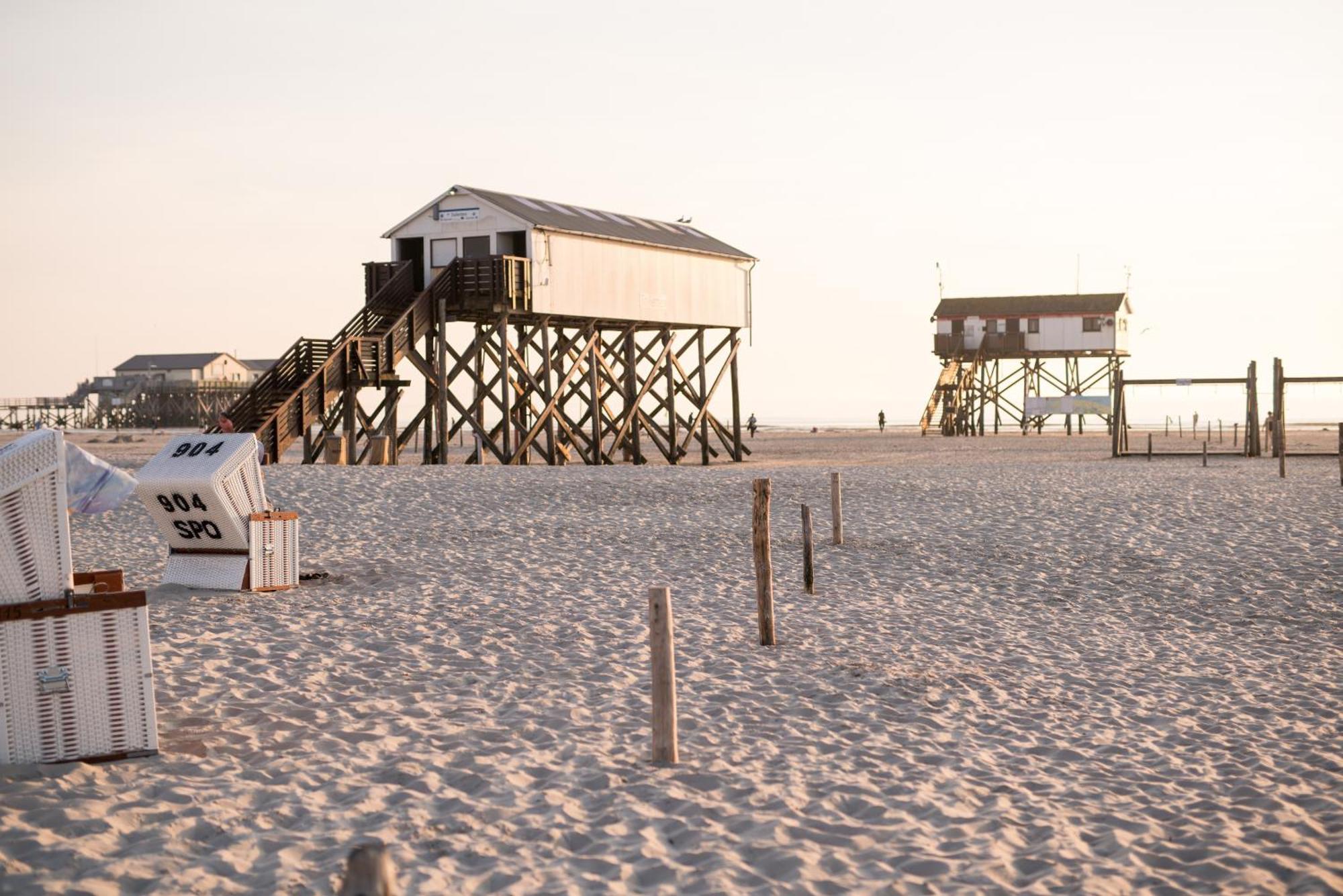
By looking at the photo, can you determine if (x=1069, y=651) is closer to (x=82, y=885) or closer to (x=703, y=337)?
(x=82, y=885)

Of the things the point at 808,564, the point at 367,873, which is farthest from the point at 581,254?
the point at 367,873

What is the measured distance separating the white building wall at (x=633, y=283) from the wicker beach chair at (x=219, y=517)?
1964 centimetres

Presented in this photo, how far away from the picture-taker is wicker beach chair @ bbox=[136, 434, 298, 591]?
13.8 meters

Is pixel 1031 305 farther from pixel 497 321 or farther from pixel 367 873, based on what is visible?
pixel 367 873

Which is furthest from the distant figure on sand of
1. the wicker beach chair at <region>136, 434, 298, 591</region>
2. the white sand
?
the wicker beach chair at <region>136, 434, 298, 591</region>

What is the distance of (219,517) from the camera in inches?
550

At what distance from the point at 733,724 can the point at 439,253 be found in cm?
2638

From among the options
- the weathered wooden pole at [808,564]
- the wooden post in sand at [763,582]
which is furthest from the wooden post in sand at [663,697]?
the weathered wooden pole at [808,564]

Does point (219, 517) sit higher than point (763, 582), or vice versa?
point (219, 517)

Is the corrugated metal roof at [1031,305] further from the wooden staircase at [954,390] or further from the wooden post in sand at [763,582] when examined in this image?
the wooden post in sand at [763,582]

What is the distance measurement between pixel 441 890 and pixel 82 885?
5.39ft

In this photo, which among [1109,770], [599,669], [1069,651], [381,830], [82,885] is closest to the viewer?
[82,885]

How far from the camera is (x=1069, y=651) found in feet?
39.7

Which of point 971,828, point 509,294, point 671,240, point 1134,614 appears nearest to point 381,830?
point 971,828
